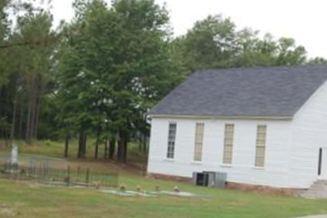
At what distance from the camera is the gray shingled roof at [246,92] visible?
4038 cm

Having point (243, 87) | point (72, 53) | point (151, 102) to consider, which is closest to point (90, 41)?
point (72, 53)

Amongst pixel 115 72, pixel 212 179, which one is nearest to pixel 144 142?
pixel 115 72

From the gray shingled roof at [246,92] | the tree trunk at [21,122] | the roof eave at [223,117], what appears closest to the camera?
the roof eave at [223,117]

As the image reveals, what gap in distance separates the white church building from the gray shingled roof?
0.19 ft

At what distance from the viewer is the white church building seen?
39312 millimetres

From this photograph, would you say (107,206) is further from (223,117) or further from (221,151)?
(223,117)

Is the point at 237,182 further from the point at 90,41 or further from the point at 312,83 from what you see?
the point at 90,41

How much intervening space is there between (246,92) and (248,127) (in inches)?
136

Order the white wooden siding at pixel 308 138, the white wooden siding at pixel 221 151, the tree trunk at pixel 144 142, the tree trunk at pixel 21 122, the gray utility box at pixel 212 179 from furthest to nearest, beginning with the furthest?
the tree trunk at pixel 21 122 < the tree trunk at pixel 144 142 < the gray utility box at pixel 212 179 < the white wooden siding at pixel 221 151 < the white wooden siding at pixel 308 138

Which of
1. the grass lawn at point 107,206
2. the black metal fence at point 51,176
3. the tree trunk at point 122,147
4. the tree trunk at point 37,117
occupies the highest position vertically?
the tree trunk at point 37,117

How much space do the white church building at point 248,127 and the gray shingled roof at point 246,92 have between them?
0.06 meters

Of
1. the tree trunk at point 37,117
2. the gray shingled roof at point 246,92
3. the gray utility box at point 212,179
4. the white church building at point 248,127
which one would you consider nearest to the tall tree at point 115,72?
the gray shingled roof at point 246,92

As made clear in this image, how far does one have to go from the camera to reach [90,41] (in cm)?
5350

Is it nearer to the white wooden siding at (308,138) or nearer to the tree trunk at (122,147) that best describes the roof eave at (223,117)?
the white wooden siding at (308,138)
